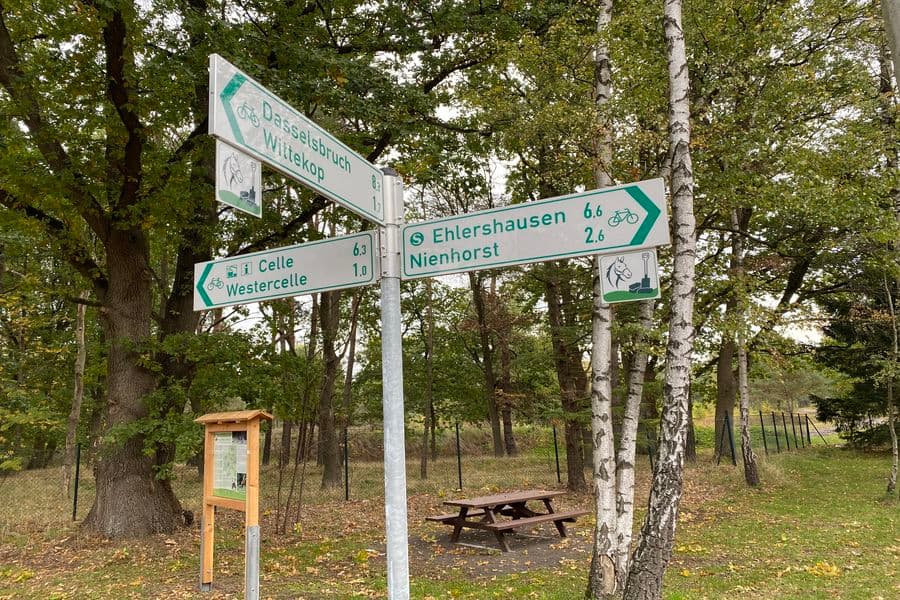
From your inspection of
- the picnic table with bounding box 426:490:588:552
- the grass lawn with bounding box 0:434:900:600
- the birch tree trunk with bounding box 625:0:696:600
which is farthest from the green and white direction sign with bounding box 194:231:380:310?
the picnic table with bounding box 426:490:588:552

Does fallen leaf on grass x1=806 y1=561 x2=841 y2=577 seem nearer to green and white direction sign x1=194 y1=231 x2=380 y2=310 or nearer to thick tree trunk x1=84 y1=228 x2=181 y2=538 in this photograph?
green and white direction sign x1=194 y1=231 x2=380 y2=310

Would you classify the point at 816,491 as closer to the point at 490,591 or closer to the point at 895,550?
the point at 895,550

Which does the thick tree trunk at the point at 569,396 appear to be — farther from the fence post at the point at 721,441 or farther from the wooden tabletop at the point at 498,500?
the fence post at the point at 721,441

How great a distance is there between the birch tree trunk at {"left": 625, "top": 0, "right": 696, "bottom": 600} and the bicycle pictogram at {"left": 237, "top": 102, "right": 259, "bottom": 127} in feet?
12.3

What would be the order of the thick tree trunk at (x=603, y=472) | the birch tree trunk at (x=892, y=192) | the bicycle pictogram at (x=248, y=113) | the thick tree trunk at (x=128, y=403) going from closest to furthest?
the bicycle pictogram at (x=248, y=113)
the thick tree trunk at (x=603, y=472)
the thick tree trunk at (x=128, y=403)
the birch tree trunk at (x=892, y=192)

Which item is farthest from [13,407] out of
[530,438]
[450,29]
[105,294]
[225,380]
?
[530,438]

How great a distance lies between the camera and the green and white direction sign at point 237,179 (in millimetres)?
2068

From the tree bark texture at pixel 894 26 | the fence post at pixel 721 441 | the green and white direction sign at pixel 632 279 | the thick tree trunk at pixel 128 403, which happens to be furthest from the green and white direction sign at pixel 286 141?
the fence post at pixel 721 441

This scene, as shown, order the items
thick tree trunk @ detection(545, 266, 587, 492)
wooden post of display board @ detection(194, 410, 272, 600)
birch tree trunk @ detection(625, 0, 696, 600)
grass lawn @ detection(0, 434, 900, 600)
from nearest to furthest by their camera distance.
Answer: birch tree trunk @ detection(625, 0, 696, 600) < wooden post of display board @ detection(194, 410, 272, 600) < grass lawn @ detection(0, 434, 900, 600) < thick tree trunk @ detection(545, 266, 587, 492)

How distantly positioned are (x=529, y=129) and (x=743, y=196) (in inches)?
136

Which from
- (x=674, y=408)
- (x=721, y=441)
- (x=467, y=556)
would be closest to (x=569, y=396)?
(x=467, y=556)

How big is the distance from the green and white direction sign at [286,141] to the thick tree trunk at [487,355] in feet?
50.7

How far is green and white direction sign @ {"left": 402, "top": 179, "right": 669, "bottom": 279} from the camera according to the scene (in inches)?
110

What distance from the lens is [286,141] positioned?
2.47 m
